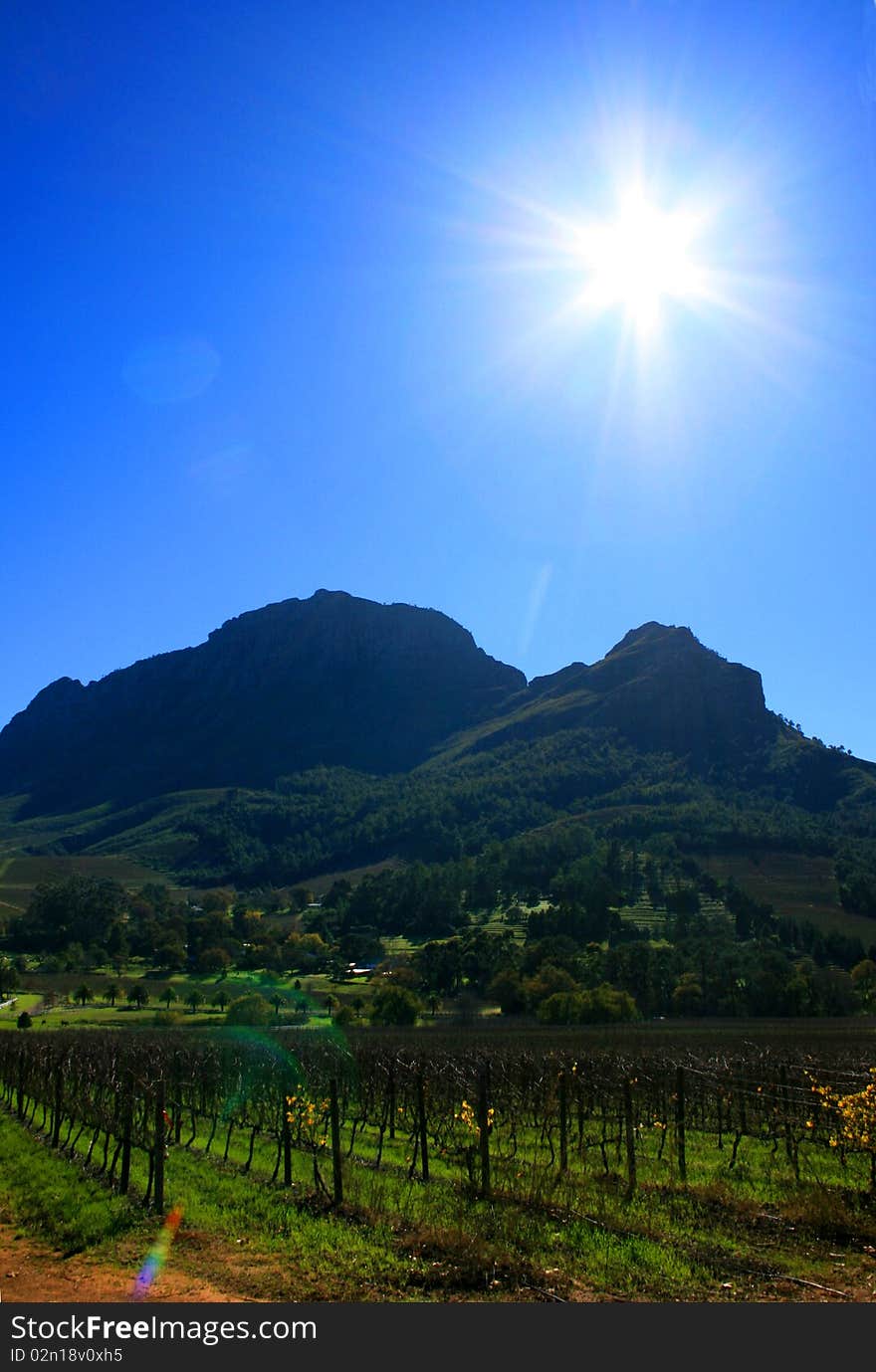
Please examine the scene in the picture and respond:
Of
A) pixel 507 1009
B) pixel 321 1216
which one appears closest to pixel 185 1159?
pixel 321 1216

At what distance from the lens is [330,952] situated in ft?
394

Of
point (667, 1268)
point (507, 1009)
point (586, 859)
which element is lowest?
point (507, 1009)

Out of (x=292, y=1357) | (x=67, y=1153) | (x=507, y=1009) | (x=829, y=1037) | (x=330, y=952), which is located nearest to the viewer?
(x=292, y=1357)

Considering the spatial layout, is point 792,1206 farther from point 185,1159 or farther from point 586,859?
point 586,859

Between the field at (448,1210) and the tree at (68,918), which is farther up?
the tree at (68,918)

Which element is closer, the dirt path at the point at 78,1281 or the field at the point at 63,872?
the dirt path at the point at 78,1281

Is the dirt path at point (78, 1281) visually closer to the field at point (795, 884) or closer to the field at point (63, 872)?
the field at point (795, 884)

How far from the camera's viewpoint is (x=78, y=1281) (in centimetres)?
970

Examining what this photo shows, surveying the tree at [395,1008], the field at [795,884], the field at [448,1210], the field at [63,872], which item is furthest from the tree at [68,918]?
the field at [448,1210]

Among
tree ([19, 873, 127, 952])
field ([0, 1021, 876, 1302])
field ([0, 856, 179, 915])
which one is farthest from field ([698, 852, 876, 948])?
field ([0, 856, 179, 915])

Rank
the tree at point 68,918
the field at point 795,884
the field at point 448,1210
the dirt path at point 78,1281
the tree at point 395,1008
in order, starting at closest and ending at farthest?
the dirt path at point 78,1281, the field at point 448,1210, the tree at point 395,1008, the field at point 795,884, the tree at point 68,918

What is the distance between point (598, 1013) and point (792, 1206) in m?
60.2

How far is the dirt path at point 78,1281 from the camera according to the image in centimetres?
905

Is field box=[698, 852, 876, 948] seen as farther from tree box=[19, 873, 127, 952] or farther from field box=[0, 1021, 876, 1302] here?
field box=[0, 1021, 876, 1302]
